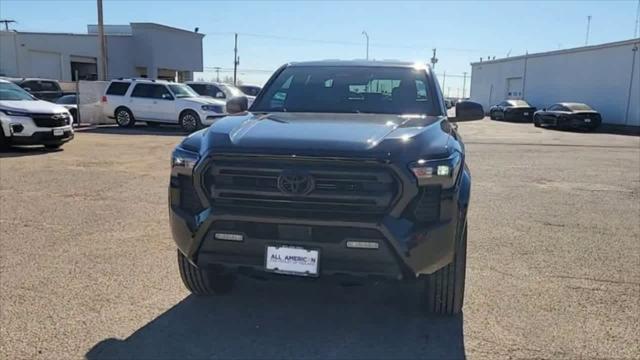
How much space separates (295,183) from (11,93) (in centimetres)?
1242

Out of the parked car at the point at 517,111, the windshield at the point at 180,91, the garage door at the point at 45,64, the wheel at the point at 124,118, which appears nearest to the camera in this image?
the windshield at the point at 180,91

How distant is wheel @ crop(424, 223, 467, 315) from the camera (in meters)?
3.54

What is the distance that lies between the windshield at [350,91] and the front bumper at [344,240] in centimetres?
128

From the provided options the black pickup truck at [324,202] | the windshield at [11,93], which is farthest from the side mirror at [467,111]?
the windshield at [11,93]

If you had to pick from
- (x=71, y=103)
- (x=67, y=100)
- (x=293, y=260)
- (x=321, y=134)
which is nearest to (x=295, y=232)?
(x=293, y=260)

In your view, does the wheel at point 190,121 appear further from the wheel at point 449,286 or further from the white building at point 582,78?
the white building at point 582,78

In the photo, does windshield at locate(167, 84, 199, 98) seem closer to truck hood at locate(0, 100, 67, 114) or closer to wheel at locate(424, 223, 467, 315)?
truck hood at locate(0, 100, 67, 114)

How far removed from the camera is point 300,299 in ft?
13.7

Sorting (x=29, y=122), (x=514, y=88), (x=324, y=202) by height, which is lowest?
(x=29, y=122)

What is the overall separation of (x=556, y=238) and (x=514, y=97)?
41.3m

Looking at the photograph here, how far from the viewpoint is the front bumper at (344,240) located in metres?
3.05

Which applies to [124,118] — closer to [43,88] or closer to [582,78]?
[43,88]

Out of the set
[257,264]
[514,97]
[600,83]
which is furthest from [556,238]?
[514,97]

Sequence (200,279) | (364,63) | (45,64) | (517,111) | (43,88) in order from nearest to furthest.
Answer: (200,279) → (364,63) → (43,88) → (517,111) → (45,64)
